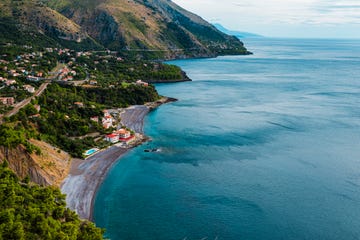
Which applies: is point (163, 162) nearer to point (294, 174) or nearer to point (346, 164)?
point (294, 174)

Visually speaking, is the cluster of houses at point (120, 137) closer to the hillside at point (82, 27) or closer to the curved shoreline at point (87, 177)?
the curved shoreline at point (87, 177)

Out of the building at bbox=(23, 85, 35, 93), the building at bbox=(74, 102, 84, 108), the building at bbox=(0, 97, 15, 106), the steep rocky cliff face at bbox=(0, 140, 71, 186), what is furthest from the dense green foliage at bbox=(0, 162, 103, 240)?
the building at bbox=(23, 85, 35, 93)

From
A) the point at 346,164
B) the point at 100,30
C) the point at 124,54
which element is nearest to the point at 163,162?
the point at 346,164

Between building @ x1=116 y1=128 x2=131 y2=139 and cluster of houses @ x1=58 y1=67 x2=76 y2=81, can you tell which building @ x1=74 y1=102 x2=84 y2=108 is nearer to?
building @ x1=116 y1=128 x2=131 y2=139

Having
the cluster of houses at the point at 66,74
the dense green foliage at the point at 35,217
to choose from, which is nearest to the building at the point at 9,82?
the cluster of houses at the point at 66,74

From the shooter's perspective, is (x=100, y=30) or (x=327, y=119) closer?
(x=327, y=119)

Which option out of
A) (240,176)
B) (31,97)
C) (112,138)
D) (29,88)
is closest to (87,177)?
(112,138)

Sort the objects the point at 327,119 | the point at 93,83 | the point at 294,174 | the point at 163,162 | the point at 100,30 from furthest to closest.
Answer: the point at 100,30
the point at 93,83
the point at 327,119
the point at 163,162
the point at 294,174
